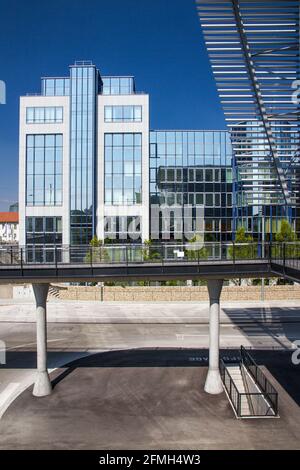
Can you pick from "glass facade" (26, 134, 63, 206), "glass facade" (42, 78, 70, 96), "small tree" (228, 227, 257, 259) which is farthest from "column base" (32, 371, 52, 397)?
"glass facade" (42, 78, 70, 96)

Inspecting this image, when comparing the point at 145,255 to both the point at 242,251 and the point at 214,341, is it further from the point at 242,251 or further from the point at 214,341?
the point at 214,341

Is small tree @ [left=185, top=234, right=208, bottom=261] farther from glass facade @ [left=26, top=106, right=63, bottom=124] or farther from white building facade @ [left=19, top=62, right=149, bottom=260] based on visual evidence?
glass facade @ [left=26, top=106, right=63, bottom=124]

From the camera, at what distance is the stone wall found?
134 ft

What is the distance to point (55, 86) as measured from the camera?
54031mm

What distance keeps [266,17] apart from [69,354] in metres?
19.8

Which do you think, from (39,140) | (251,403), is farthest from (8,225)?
(251,403)

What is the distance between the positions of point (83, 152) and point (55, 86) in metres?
10.6

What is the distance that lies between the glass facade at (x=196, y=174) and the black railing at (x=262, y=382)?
34.2 meters

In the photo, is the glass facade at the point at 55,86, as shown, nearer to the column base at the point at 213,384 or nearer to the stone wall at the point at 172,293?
the stone wall at the point at 172,293

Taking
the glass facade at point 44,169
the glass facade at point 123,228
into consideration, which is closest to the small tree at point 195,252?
the glass facade at point 123,228

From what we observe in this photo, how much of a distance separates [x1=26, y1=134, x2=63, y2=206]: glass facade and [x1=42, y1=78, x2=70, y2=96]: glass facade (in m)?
6.54

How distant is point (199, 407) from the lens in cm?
1555

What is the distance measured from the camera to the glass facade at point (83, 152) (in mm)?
51219
